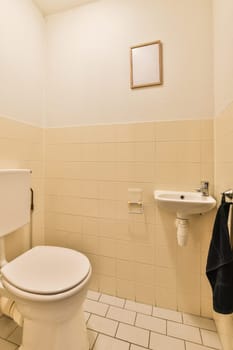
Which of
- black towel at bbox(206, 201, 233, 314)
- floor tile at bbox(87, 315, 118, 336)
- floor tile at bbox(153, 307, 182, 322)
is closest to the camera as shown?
black towel at bbox(206, 201, 233, 314)

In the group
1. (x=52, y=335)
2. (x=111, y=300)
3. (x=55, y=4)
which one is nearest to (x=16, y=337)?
(x=52, y=335)

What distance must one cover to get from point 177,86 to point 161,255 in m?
1.18

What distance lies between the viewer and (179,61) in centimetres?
125

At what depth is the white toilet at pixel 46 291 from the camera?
821 millimetres

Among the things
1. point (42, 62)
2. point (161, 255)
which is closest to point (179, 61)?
point (42, 62)

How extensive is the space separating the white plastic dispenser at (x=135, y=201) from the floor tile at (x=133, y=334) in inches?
28.3

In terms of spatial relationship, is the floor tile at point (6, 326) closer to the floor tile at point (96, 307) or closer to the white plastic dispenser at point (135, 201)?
the floor tile at point (96, 307)

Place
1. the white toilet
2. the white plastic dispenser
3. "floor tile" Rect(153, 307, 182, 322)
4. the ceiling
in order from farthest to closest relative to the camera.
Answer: the ceiling < the white plastic dispenser < "floor tile" Rect(153, 307, 182, 322) < the white toilet

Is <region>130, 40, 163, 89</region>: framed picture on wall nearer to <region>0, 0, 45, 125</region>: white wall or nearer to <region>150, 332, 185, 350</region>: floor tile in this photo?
<region>0, 0, 45, 125</region>: white wall

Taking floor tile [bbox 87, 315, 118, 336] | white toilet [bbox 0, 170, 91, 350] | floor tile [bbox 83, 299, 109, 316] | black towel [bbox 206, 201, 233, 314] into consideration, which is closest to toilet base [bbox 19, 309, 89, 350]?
white toilet [bbox 0, 170, 91, 350]

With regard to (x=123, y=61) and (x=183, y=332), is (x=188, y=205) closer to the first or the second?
(x=183, y=332)

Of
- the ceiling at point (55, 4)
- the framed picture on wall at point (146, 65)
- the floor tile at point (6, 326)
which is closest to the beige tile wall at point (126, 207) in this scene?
the framed picture on wall at point (146, 65)

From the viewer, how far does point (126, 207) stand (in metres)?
1.38

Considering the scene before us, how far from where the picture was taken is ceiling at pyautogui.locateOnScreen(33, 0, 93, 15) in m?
1.44
